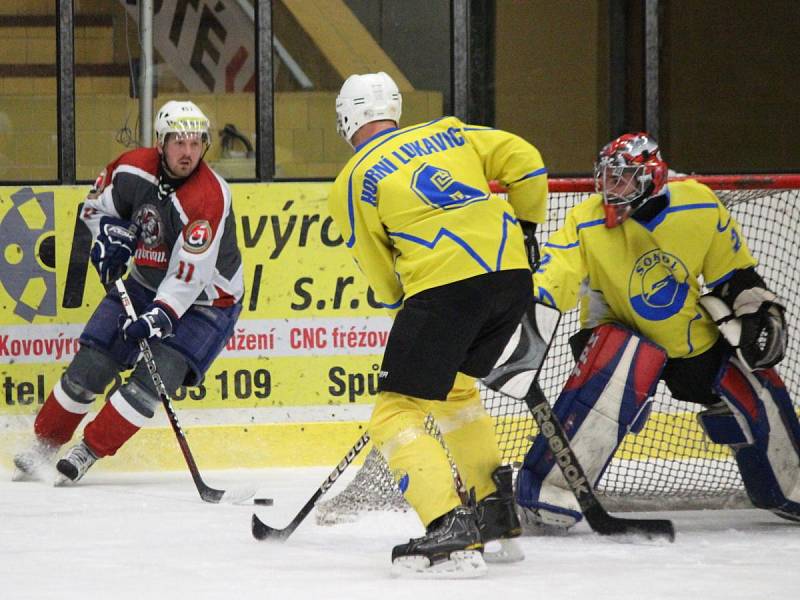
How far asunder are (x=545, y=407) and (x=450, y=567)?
2.36ft

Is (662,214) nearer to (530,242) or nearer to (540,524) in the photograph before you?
(530,242)

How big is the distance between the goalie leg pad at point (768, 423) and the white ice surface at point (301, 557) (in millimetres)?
122

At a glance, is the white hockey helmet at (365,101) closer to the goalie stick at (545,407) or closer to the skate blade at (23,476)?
the goalie stick at (545,407)

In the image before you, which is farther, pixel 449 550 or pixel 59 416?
pixel 59 416

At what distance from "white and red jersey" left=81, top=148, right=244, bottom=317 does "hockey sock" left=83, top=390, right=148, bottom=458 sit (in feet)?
1.15

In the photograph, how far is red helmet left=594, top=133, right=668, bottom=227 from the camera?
389 centimetres

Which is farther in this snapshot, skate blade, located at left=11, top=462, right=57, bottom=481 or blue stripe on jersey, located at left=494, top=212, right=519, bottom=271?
skate blade, located at left=11, top=462, right=57, bottom=481

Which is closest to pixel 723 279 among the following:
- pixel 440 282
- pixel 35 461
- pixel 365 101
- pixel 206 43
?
pixel 440 282

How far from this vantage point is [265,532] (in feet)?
12.6

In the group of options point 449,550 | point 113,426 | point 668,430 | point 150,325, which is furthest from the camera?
point 668,430

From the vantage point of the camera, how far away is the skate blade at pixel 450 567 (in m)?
3.20

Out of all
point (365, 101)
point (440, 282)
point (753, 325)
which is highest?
point (365, 101)

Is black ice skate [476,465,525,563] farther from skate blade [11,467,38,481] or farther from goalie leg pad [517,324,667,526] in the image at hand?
skate blade [11,467,38,481]

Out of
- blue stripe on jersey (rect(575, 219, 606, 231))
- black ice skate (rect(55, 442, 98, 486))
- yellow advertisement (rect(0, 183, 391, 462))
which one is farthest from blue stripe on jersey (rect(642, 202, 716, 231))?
black ice skate (rect(55, 442, 98, 486))
